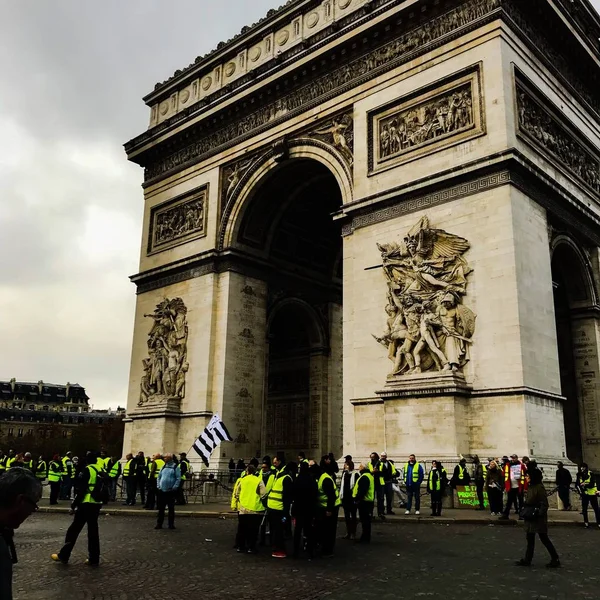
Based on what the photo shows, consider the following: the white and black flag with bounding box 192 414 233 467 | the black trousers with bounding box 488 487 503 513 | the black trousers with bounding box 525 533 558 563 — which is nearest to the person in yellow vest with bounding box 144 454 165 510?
the white and black flag with bounding box 192 414 233 467

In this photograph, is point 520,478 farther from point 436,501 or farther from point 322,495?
point 322,495

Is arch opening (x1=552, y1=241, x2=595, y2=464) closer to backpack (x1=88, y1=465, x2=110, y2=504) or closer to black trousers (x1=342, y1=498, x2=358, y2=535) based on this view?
black trousers (x1=342, y1=498, x2=358, y2=535)

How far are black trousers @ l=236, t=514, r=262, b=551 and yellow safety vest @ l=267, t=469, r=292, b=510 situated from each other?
1.33 feet

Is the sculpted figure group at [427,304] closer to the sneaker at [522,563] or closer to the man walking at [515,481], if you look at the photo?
the man walking at [515,481]

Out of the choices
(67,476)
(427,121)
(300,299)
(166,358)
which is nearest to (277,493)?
(427,121)

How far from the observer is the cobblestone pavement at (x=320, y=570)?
723 centimetres

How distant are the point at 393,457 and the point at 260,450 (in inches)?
353

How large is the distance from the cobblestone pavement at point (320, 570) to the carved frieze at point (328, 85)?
14.9 m

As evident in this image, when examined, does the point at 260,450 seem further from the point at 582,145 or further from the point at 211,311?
the point at 582,145

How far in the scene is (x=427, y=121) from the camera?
20250mm

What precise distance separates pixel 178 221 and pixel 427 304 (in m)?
14.0

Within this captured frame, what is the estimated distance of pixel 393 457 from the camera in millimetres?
17469

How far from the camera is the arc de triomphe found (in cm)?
1764

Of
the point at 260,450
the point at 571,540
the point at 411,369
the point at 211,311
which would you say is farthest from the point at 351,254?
the point at 571,540
